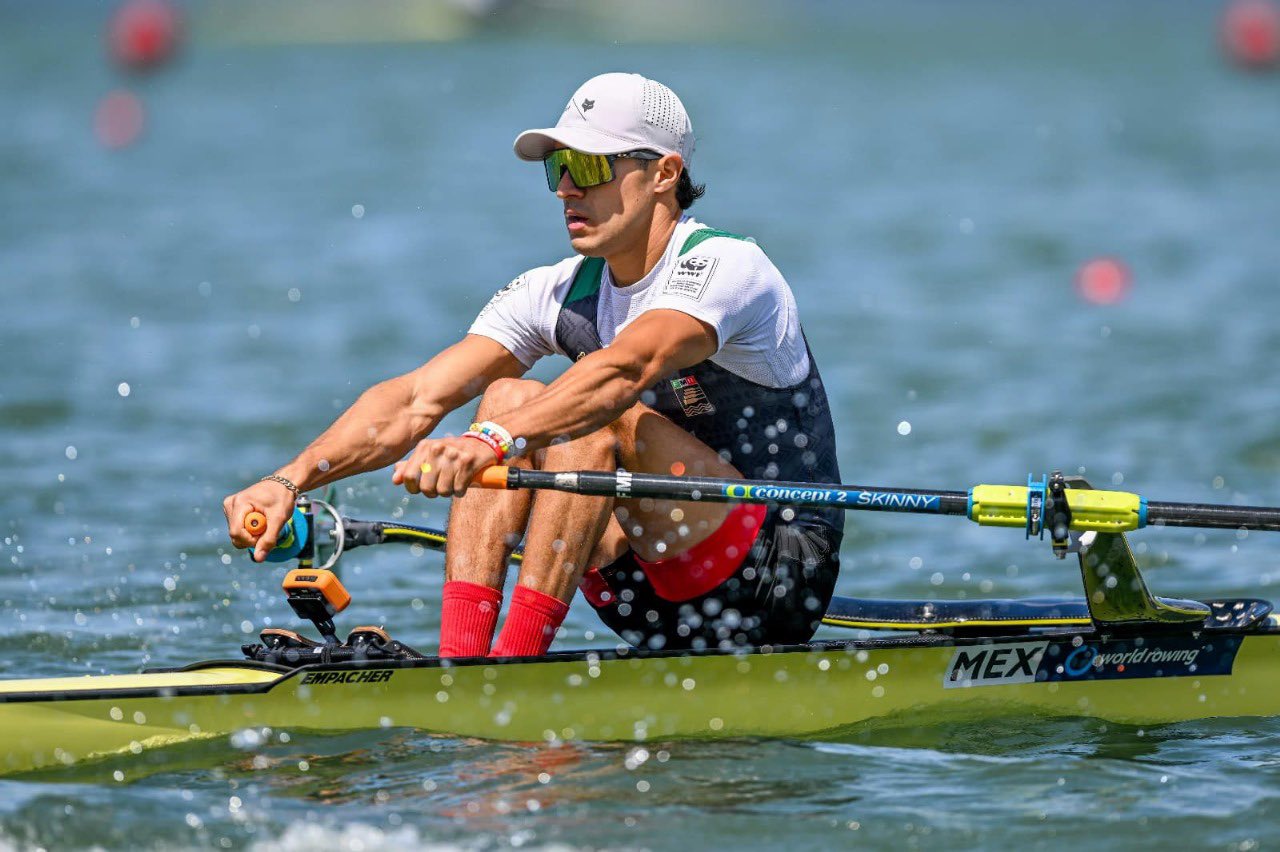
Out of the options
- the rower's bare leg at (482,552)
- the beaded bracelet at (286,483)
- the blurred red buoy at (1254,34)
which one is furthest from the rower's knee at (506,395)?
the blurred red buoy at (1254,34)

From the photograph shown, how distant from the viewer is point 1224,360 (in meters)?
14.6

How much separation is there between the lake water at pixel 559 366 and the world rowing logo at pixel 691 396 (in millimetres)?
1044

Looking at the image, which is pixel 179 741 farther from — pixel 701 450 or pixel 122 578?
pixel 122 578

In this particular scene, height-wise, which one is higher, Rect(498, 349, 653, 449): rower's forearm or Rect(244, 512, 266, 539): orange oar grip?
Rect(498, 349, 653, 449): rower's forearm

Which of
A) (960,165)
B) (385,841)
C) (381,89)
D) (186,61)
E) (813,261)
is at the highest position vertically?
(186,61)

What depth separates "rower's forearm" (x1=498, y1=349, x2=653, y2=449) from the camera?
17.0 ft

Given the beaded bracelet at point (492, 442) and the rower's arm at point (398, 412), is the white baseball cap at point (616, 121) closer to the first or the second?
the rower's arm at point (398, 412)

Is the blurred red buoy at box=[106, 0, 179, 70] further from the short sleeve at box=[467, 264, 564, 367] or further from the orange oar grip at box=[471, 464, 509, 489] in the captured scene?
the orange oar grip at box=[471, 464, 509, 489]

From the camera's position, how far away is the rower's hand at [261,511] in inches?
209

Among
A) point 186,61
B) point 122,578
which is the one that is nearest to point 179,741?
point 122,578

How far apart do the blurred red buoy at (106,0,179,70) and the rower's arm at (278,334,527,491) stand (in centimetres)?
5920

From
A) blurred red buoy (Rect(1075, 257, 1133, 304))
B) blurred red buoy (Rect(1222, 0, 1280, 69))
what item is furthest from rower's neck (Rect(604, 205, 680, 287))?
blurred red buoy (Rect(1222, 0, 1280, 69))

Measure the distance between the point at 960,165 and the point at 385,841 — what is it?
28162 mm

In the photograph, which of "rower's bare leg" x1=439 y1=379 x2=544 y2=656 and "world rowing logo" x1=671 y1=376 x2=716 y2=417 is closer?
"rower's bare leg" x1=439 y1=379 x2=544 y2=656
